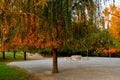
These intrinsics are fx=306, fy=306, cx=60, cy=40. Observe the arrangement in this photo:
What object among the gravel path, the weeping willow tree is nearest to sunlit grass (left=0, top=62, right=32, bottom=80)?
the gravel path

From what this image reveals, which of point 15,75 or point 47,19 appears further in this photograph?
point 15,75

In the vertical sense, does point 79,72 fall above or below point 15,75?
above

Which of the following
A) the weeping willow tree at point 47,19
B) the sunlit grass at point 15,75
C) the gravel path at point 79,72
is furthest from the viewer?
the sunlit grass at point 15,75

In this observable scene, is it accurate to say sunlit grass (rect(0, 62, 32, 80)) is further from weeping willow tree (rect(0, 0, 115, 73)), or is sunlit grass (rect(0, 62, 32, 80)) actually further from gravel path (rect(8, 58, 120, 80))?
weeping willow tree (rect(0, 0, 115, 73))

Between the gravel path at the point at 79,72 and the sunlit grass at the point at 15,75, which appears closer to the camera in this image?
the gravel path at the point at 79,72

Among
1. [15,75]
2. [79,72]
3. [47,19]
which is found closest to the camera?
[47,19]

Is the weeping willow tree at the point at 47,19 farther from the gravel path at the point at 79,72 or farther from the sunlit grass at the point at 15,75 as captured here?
the sunlit grass at the point at 15,75

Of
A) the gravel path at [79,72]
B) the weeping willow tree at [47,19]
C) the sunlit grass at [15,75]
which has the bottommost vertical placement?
the sunlit grass at [15,75]

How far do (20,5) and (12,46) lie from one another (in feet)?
26.6

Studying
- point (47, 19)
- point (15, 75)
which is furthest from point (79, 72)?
point (47, 19)

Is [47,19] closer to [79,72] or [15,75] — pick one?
[79,72]

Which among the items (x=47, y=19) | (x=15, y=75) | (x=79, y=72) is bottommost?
(x=15, y=75)

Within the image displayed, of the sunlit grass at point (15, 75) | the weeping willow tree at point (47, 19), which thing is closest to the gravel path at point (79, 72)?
the sunlit grass at point (15, 75)

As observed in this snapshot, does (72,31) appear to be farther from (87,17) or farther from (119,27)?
(119,27)
